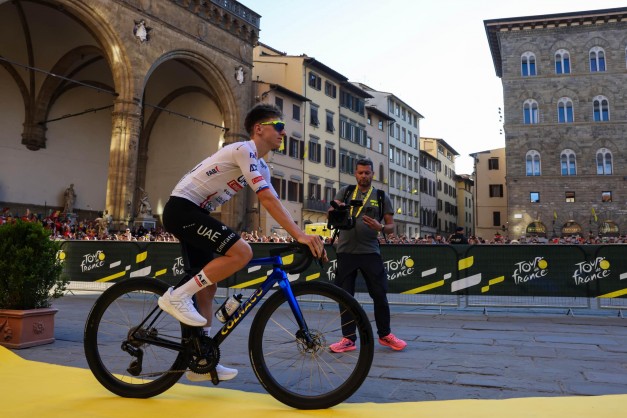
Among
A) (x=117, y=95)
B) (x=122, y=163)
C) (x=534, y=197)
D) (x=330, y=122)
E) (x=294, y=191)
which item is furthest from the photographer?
(x=330, y=122)

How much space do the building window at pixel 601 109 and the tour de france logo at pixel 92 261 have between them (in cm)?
4128

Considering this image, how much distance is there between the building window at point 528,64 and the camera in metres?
41.4

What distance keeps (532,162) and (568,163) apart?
2.82m

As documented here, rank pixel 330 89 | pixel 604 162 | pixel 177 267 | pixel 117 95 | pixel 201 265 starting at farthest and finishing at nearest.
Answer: pixel 330 89 < pixel 604 162 < pixel 117 95 < pixel 177 267 < pixel 201 265

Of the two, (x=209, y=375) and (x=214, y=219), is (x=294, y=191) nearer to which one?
(x=214, y=219)

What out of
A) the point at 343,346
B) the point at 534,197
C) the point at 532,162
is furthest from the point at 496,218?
the point at 343,346

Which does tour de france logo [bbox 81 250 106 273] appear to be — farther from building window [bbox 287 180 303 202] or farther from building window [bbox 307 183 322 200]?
building window [bbox 307 183 322 200]

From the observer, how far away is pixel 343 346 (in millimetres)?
3059

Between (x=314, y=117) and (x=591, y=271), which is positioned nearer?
(x=591, y=271)

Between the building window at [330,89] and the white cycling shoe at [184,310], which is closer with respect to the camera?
the white cycling shoe at [184,310]

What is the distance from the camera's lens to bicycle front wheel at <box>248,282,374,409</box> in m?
2.83

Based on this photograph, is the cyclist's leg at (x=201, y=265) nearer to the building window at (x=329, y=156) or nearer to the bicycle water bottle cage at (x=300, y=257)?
the bicycle water bottle cage at (x=300, y=257)

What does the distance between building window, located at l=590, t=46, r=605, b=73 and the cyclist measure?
149 feet

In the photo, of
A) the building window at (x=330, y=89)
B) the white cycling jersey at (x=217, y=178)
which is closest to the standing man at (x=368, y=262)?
the white cycling jersey at (x=217, y=178)
